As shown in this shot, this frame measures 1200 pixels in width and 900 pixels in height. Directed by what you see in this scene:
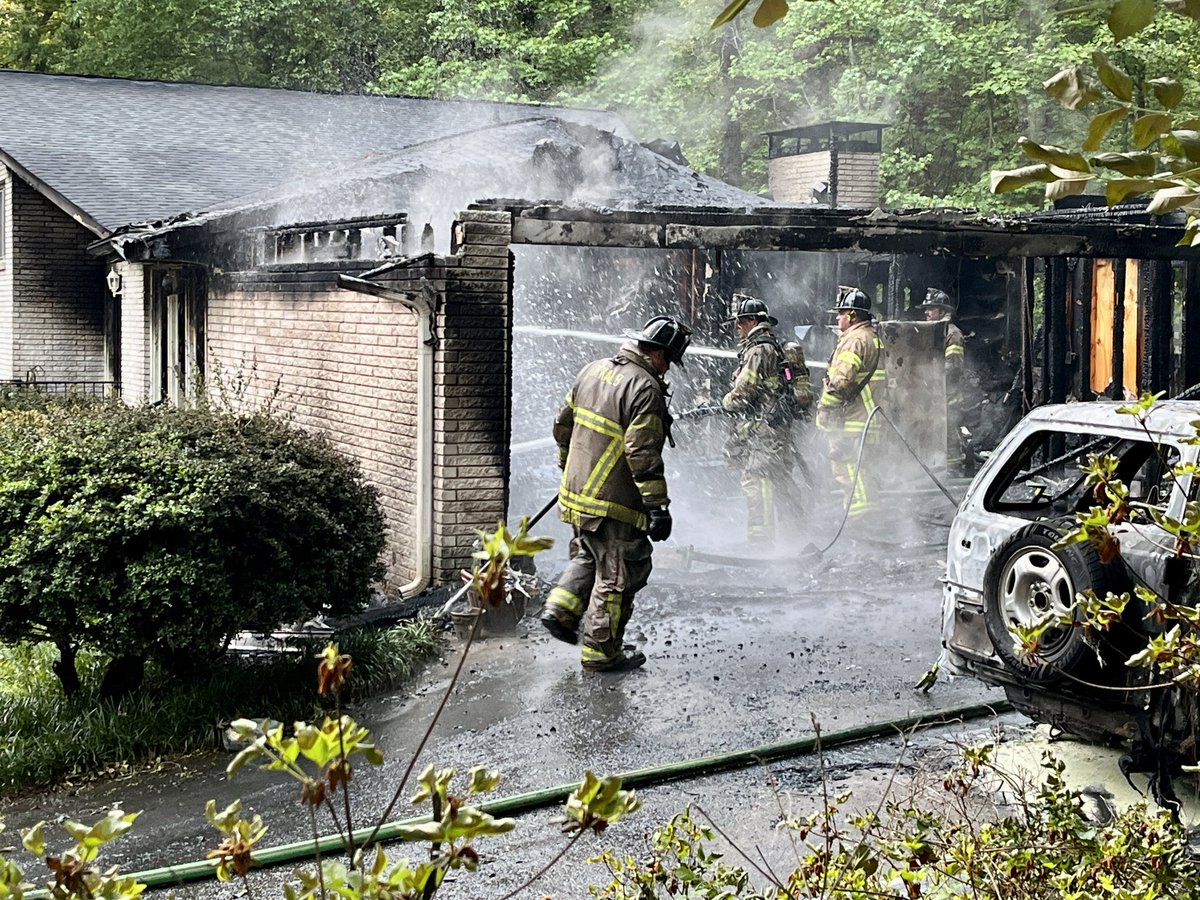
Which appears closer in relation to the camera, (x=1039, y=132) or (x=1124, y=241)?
(x=1124, y=241)

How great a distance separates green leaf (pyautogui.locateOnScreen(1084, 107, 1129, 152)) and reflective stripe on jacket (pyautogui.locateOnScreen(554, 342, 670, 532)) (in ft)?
16.4

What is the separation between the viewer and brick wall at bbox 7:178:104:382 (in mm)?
19578

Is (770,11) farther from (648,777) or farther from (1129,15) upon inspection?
(648,777)

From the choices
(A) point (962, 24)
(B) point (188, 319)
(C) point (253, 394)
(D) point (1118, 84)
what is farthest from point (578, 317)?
(D) point (1118, 84)

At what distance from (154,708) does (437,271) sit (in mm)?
3376

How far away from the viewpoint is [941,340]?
14.5m

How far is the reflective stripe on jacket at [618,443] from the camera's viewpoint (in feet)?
24.1

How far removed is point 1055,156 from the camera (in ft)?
7.34

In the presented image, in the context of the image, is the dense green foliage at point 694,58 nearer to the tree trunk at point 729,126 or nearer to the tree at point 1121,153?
the tree trunk at point 729,126

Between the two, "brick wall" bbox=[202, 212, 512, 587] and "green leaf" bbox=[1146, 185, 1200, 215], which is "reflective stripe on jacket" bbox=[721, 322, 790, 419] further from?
"green leaf" bbox=[1146, 185, 1200, 215]

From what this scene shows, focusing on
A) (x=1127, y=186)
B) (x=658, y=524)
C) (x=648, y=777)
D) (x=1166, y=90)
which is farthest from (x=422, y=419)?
(x=1166, y=90)

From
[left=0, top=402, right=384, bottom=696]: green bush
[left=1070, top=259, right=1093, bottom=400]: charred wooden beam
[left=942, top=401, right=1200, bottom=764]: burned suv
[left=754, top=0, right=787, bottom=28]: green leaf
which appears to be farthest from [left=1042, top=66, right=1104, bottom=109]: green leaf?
[left=1070, top=259, right=1093, bottom=400]: charred wooden beam

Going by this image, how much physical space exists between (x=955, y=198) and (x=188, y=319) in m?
14.1

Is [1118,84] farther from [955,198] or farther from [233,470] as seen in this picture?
[955,198]
